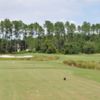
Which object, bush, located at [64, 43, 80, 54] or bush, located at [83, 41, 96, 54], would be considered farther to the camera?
bush, located at [83, 41, 96, 54]

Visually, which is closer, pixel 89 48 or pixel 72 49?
pixel 72 49

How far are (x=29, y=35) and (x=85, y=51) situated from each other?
34100mm

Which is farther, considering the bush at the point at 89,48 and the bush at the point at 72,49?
the bush at the point at 89,48

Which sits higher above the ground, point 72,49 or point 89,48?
point 89,48

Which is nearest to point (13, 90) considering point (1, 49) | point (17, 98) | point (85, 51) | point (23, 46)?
point (17, 98)

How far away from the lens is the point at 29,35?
143 metres

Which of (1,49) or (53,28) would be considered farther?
(53,28)

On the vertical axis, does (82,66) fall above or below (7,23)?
below

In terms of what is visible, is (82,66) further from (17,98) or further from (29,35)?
(29,35)

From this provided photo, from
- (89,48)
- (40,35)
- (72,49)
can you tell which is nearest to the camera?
(72,49)

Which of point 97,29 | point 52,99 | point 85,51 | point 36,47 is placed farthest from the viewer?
point 97,29

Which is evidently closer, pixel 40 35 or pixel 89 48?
pixel 89 48

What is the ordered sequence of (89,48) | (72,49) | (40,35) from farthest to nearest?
(40,35), (89,48), (72,49)

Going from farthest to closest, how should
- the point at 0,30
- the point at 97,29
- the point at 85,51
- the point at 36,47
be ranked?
the point at 97,29
the point at 0,30
the point at 36,47
the point at 85,51
